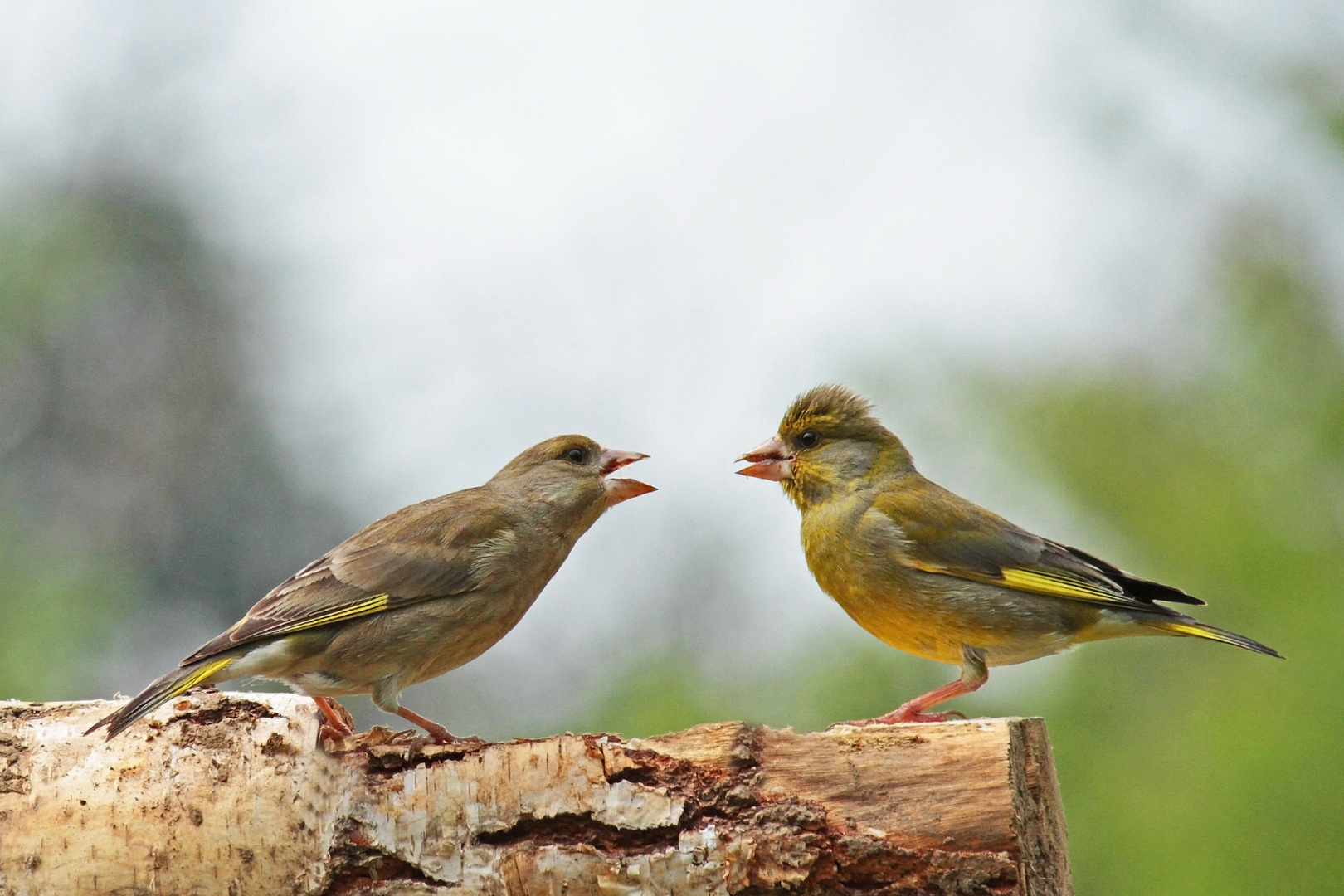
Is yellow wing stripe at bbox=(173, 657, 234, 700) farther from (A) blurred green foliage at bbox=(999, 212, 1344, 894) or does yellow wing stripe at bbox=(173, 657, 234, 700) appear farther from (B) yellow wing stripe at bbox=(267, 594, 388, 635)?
(A) blurred green foliage at bbox=(999, 212, 1344, 894)

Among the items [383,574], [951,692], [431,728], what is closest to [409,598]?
[383,574]

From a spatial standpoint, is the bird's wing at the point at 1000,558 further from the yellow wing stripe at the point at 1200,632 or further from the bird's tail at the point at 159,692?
the bird's tail at the point at 159,692

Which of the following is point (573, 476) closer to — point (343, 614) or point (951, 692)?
point (343, 614)

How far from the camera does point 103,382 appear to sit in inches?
499

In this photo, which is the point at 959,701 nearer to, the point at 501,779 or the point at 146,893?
the point at 501,779

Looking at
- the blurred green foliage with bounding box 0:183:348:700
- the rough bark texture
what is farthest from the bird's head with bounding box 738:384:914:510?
the blurred green foliage with bounding box 0:183:348:700

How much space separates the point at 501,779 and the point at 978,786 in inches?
58.7

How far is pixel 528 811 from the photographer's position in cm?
381

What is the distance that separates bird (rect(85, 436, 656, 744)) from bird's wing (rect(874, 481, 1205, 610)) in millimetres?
1248

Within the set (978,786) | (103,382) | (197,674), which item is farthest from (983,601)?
(103,382)

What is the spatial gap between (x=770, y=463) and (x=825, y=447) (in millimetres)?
273

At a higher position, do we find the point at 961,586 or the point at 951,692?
the point at 961,586

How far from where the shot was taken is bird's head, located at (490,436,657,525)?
576 cm

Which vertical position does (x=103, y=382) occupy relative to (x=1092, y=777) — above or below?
above
